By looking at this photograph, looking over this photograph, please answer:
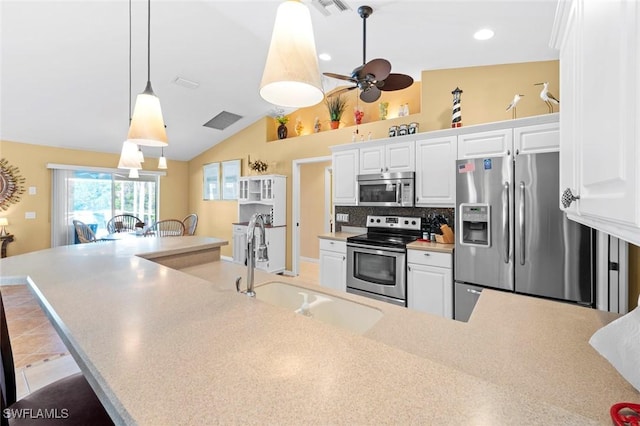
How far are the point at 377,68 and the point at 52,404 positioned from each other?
8.28ft

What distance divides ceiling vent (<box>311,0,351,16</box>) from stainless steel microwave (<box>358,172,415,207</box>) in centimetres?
177

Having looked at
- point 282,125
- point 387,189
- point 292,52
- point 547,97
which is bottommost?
point 387,189

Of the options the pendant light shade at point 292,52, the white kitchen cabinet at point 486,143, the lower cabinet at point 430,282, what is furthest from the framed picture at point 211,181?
the pendant light shade at point 292,52

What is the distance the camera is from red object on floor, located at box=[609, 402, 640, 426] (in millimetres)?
569

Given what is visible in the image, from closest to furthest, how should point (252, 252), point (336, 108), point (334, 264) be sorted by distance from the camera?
point (252, 252), point (334, 264), point (336, 108)

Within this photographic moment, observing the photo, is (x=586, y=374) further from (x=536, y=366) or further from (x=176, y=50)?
(x=176, y=50)

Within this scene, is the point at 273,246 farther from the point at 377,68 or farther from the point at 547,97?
the point at 547,97

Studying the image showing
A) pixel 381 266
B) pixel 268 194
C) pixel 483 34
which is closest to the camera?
pixel 483 34

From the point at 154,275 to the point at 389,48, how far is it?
10.1ft

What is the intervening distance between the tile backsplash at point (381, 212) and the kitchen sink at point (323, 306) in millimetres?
2298

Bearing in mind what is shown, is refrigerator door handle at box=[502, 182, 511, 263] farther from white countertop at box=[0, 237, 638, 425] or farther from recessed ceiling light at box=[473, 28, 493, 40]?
recessed ceiling light at box=[473, 28, 493, 40]

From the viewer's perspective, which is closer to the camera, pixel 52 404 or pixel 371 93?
pixel 52 404

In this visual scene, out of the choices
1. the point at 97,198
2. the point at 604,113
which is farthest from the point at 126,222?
the point at 604,113

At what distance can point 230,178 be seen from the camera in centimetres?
657
